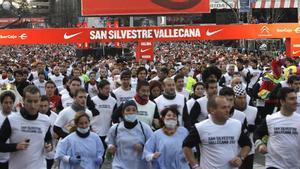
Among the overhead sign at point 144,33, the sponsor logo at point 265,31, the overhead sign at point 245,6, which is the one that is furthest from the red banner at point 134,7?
the overhead sign at point 245,6

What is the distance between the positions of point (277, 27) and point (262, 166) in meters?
13.9

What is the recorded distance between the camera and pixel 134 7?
1060 inches

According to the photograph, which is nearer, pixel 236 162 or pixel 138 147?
pixel 236 162

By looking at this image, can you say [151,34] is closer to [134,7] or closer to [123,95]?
[134,7]

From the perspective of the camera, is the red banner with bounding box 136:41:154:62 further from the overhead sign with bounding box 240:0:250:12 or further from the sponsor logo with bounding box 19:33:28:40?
the overhead sign with bounding box 240:0:250:12

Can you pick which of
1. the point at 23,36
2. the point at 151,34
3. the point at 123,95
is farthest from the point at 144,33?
the point at 123,95

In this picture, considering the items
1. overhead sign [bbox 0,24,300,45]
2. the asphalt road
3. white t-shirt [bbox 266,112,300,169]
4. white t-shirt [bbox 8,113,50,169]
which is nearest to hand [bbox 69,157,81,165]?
white t-shirt [bbox 8,113,50,169]

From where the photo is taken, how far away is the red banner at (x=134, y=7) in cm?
2686

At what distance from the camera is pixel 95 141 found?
7.45 meters

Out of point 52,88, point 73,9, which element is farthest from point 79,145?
point 73,9

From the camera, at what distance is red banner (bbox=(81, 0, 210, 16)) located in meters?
26.9

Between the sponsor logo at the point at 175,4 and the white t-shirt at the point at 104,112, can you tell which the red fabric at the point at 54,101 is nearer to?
the white t-shirt at the point at 104,112

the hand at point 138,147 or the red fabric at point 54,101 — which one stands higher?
the red fabric at point 54,101

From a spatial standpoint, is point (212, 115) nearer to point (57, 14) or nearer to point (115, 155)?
point (115, 155)
